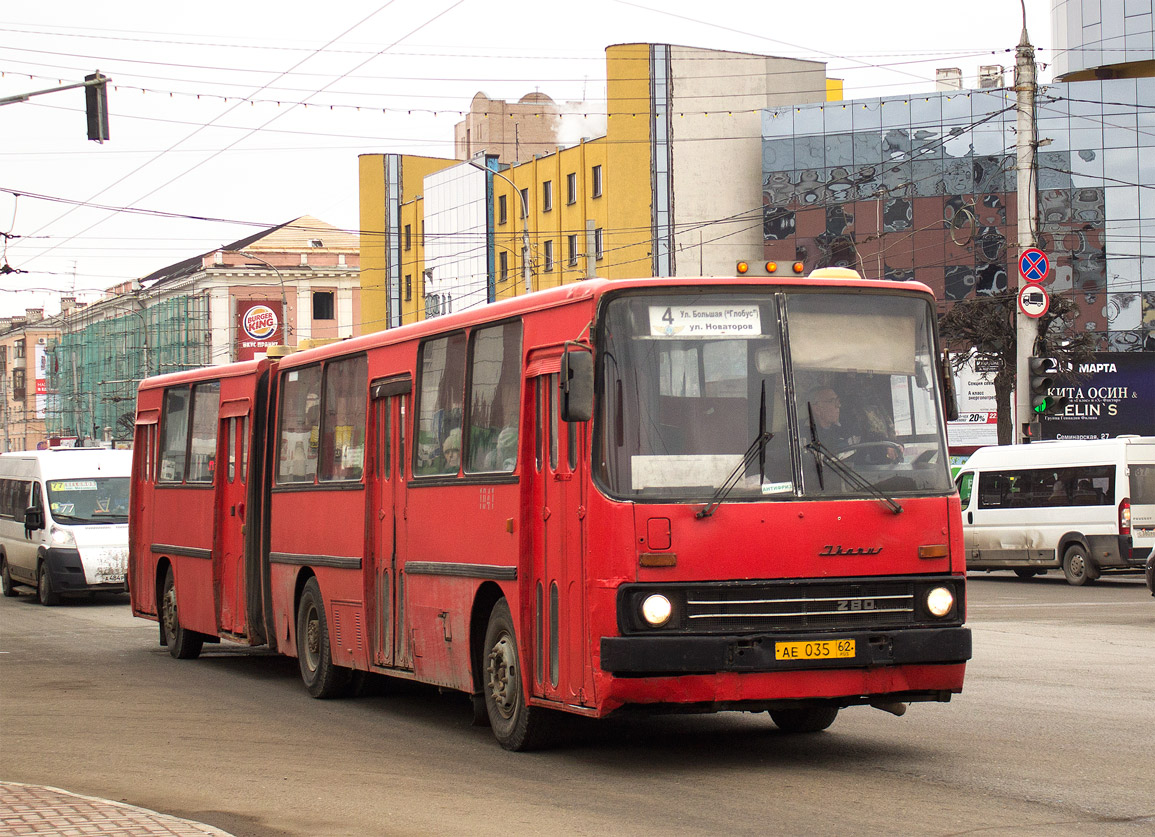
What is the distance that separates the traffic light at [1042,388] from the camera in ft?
91.3

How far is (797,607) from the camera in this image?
9.12 m

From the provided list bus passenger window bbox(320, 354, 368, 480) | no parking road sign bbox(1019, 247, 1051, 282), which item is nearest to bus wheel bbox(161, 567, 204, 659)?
bus passenger window bbox(320, 354, 368, 480)

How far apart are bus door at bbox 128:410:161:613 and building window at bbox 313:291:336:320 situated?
74.3 meters

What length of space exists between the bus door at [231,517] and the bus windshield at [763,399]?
23.3ft

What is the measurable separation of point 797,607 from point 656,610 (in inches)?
30.5

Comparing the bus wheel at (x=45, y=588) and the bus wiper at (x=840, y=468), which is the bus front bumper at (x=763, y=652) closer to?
the bus wiper at (x=840, y=468)

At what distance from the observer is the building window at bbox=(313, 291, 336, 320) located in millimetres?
92812

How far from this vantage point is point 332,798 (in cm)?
876

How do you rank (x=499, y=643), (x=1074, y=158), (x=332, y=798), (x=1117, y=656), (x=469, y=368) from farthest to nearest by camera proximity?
(x=1074, y=158) < (x=1117, y=656) < (x=469, y=368) < (x=499, y=643) < (x=332, y=798)

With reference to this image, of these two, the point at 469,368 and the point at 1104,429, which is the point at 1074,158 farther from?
the point at 469,368

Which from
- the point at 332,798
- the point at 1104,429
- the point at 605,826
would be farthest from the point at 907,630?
the point at 1104,429

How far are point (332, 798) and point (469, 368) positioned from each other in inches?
133

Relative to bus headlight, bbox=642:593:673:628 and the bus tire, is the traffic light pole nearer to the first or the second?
the bus tire

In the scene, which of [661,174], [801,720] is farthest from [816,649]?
[661,174]
